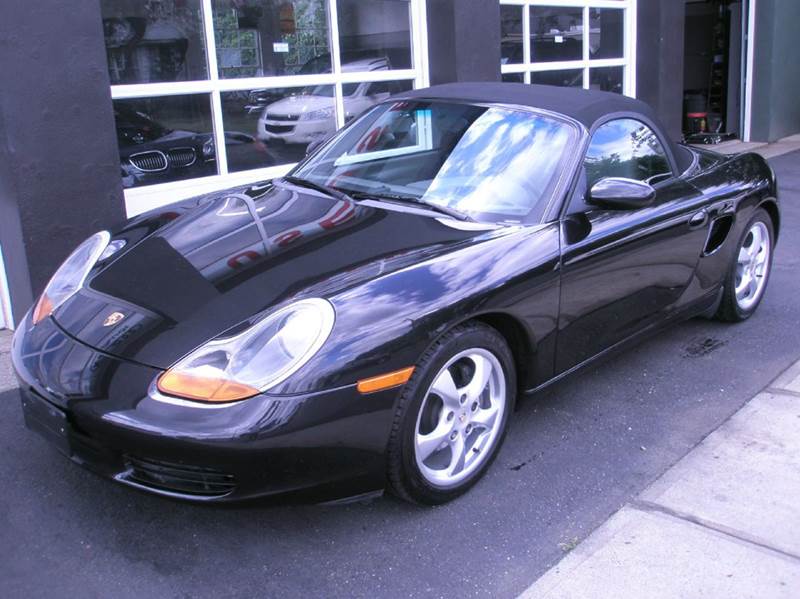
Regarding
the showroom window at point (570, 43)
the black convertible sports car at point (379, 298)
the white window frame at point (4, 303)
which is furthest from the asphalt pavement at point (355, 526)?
the showroom window at point (570, 43)

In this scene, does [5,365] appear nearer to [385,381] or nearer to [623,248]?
[385,381]

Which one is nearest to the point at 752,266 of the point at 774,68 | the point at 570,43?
the point at 570,43

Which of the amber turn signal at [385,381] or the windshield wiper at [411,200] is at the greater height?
the windshield wiper at [411,200]

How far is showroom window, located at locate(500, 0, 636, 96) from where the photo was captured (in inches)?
363

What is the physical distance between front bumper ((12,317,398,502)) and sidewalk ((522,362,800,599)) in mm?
723

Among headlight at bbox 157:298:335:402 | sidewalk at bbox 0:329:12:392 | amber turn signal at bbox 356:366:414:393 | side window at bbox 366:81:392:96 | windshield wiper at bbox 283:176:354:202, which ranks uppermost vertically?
side window at bbox 366:81:392:96

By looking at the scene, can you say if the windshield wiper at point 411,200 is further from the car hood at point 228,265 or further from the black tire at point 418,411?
the black tire at point 418,411

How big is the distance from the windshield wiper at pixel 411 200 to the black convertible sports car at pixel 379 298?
0.05 ft

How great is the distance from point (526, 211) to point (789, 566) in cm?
164

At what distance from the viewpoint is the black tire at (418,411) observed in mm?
2754

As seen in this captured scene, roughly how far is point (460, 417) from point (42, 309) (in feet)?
5.51

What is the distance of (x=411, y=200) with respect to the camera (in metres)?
3.57

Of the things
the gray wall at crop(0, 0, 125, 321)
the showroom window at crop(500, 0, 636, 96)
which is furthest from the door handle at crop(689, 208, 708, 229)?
the showroom window at crop(500, 0, 636, 96)

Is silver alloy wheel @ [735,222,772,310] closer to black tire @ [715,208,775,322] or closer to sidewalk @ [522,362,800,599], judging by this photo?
black tire @ [715,208,775,322]
